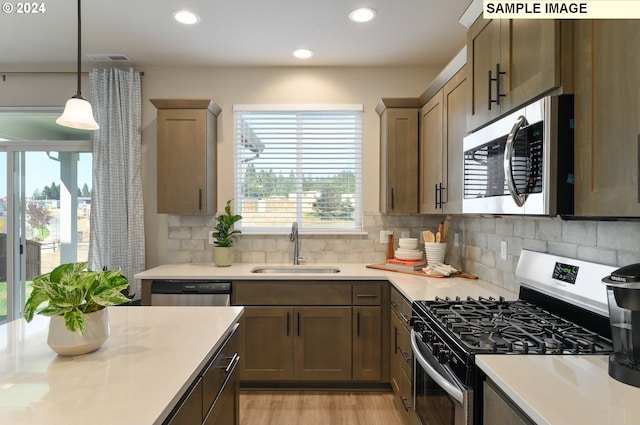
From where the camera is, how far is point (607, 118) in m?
1.06

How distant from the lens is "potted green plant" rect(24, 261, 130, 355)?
117cm

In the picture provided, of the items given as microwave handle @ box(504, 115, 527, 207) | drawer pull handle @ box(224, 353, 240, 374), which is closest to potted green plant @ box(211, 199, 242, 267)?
drawer pull handle @ box(224, 353, 240, 374)

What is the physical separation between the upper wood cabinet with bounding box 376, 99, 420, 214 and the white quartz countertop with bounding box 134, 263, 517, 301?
0.61m

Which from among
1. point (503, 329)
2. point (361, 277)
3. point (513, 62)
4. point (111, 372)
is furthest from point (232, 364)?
point (513, 62)

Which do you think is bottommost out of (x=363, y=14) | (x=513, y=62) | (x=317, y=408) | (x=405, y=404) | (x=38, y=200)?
(x=317, y=408)

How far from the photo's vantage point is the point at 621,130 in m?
1.01

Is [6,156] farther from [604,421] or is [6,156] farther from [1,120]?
[604,421]

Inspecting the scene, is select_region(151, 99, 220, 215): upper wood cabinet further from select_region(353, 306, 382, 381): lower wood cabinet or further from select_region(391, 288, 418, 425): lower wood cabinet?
select_region(391, 288, 418, 425): lower wood cabinet

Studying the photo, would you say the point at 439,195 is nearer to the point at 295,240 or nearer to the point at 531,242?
the point at 531,242

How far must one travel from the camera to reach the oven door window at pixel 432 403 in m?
1.45

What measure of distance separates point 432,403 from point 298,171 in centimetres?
238

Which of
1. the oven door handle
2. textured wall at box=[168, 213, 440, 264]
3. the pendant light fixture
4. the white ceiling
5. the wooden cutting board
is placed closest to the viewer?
the oven door handle

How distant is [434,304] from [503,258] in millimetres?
734

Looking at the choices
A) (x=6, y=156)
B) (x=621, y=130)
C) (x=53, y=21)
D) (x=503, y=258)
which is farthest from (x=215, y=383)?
(x=6, y=156)
